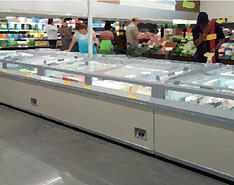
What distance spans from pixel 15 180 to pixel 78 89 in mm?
1174

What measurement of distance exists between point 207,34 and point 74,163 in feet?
8.34

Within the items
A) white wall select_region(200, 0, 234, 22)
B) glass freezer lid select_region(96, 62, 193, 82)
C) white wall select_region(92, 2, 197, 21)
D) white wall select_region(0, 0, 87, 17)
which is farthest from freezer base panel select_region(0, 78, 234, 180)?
white wall select_region(200, 0, 234, 22)

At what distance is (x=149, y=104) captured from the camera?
2508mm

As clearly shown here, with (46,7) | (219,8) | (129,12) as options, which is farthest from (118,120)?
(219,8)

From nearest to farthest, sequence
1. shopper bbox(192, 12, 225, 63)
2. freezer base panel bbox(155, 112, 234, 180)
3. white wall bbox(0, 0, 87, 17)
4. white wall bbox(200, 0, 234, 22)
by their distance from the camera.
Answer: freezer base panel bbox(155, 112, 234, 180)
shopper bbox(192, 12, 225, 63)
white wall bbox(0, 0, 87, 17)
white wall bbox(200, 0, 234, 22)

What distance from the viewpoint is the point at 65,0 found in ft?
17.6

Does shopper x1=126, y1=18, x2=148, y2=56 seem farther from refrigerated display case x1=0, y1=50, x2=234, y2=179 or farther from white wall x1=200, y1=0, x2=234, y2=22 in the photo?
white wall x1=200, y1=0, x2=234, y2=22

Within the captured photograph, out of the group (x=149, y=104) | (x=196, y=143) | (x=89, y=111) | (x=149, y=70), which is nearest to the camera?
(x=196, y=143)

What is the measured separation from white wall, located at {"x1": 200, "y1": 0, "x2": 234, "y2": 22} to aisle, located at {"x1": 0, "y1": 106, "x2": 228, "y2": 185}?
9831mm

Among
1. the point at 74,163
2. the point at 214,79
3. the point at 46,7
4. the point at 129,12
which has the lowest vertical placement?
the point at 74,163

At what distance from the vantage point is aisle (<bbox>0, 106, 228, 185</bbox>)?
231cm

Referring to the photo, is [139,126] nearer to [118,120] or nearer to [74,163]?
[118,120]

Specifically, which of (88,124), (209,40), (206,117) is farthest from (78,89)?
(209,40)

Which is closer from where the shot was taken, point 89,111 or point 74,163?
point 74,163
